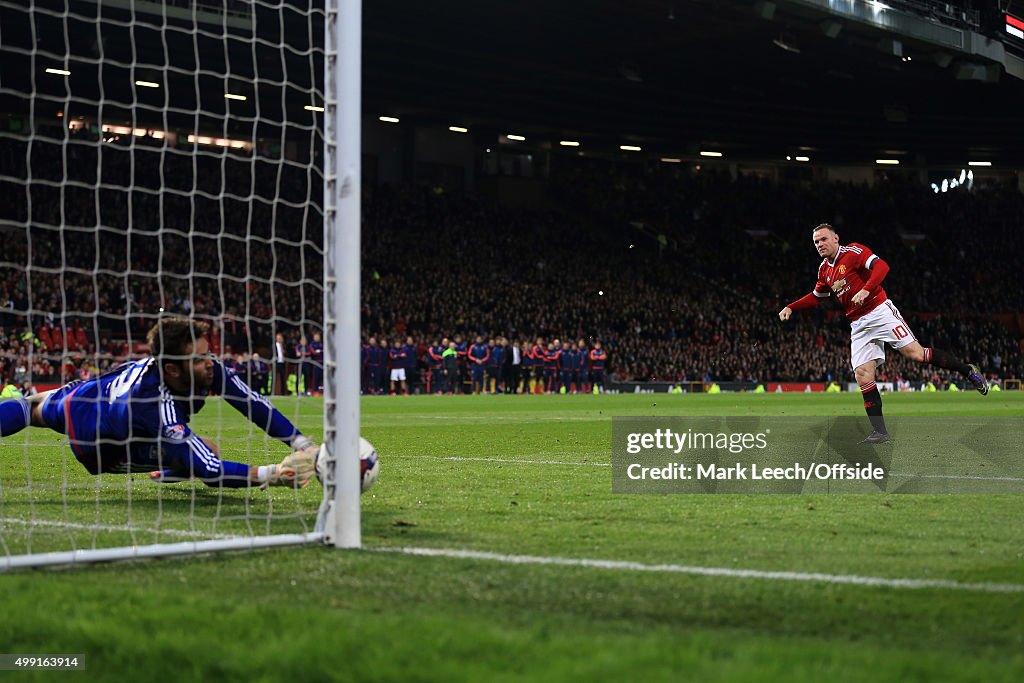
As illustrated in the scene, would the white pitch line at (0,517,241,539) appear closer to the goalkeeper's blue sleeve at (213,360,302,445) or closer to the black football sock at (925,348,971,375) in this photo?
the goalkeeper's blue sleeve at (213,360,302,445)

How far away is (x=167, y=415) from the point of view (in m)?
6.52

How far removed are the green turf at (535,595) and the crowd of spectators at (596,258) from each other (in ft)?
55.3

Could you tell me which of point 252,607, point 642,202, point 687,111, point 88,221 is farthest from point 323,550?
point 642,202

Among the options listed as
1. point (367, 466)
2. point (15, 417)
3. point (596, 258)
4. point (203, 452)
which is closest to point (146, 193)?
point (15, 417)

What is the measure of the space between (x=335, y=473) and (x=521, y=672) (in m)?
2.23

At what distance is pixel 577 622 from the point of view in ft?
11.4

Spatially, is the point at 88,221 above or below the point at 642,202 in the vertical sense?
below

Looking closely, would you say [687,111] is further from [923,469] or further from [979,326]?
[923,469]

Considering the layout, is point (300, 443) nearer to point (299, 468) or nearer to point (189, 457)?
point (299, 468)

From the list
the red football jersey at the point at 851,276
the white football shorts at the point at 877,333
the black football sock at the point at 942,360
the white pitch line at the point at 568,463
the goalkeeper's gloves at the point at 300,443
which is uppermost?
the red football jersey at the point at 851,276

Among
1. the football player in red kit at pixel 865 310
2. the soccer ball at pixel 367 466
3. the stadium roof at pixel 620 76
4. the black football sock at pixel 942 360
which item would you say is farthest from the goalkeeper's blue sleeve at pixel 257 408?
the stadium roof at pixel 620 76

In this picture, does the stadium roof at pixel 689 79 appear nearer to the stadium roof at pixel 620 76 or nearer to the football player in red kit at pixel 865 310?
the stadium roof at pixel 620 76

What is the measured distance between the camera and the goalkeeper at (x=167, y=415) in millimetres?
6402

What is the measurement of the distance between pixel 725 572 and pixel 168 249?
1155 inches
